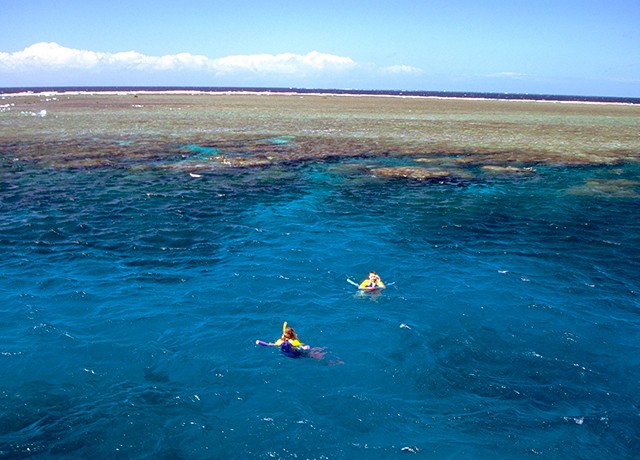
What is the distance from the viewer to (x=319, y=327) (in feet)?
60.8

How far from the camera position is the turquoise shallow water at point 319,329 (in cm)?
1302

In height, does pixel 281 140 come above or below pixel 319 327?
above

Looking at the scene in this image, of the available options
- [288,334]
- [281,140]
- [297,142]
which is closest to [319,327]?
[288,334]

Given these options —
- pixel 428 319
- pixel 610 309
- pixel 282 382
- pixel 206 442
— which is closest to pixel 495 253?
pixel 610 309

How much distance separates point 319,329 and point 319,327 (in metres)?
0.15

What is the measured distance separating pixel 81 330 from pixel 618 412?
18.9m

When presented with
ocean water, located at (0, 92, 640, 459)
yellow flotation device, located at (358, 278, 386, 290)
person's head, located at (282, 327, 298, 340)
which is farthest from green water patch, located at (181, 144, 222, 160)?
person's head, located at (282, 327, 298, 340)

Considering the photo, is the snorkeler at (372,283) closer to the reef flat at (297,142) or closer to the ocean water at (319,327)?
the ocean water at (319,327)

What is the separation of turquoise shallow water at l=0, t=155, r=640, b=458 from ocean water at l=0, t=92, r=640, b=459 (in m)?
0.08

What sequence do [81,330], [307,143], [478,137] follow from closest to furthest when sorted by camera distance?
1. [81,330]
2. [307,143]
3. [478,137]

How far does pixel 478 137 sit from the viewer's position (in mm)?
68750

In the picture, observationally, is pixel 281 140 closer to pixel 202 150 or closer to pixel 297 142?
pixel 297 142

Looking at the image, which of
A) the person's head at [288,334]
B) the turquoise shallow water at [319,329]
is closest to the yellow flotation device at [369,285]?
the turquoise shallow water at [319,329]

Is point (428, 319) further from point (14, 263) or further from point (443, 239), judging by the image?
point (14, 263)
